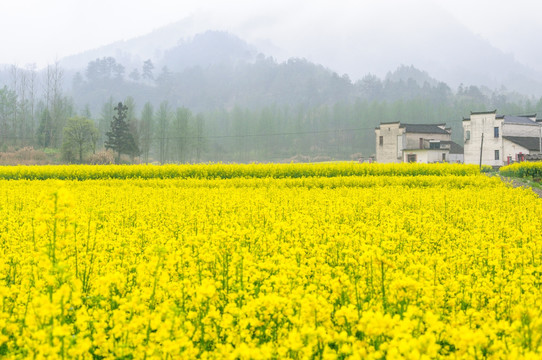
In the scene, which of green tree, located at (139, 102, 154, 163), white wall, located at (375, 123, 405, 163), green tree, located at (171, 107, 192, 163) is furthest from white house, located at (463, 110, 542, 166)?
green tree, located at (139, 102, 154, 163)

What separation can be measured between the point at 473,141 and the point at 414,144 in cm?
693

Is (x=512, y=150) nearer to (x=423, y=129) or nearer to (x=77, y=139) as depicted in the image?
(x=423, y=129)

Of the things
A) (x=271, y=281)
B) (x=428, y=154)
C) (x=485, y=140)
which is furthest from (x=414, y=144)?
(x=271, y=281)

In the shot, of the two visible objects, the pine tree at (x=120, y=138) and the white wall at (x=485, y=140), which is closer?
the white wall at (x=485, y=140)

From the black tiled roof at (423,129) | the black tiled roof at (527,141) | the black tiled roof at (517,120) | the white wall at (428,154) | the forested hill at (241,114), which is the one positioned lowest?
the white wall at (428,154)

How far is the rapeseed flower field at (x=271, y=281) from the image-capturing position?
9.78ft

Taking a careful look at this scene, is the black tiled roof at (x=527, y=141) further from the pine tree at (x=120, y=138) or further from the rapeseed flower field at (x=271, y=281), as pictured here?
the pine tree at (x=120, y=138)

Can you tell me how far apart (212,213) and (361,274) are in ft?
18.0

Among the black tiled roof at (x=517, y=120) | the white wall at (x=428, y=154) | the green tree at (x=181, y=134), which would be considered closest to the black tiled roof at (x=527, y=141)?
the black tiled roof at (x=517, y=120)

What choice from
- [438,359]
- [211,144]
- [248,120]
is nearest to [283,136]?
[248,120]

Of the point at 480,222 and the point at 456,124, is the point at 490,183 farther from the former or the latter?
the point at 456,124

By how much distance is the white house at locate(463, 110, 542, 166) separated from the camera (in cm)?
Answer: 5031

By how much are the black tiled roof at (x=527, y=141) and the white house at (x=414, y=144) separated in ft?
23.2

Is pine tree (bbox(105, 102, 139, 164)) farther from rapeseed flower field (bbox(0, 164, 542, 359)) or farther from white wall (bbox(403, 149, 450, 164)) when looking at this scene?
rapeseed flower field (bbox(0, 164, 542, 359))
